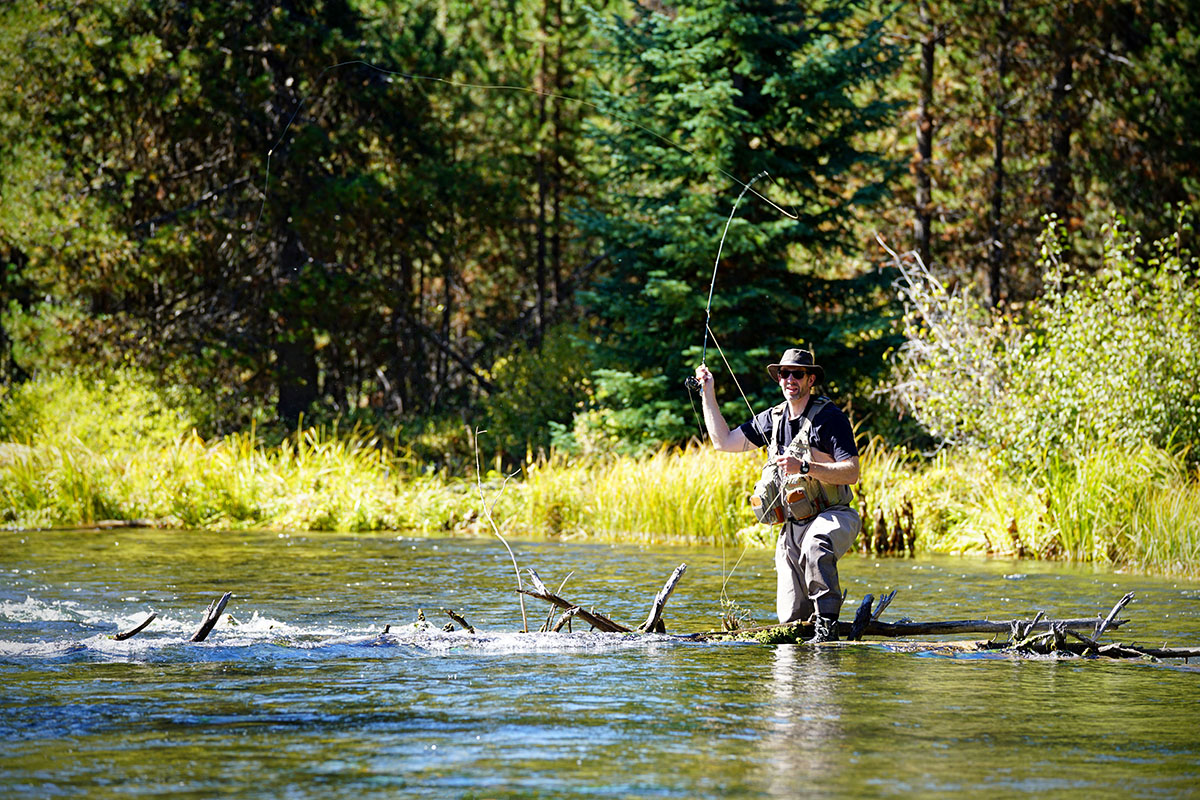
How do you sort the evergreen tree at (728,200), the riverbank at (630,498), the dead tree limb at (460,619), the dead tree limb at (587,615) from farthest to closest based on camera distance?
the evergreen tree at (728,200) → the riverbank at (630,498) → the dead tree limb at (460,619) → the dead tree limb at (587,615)

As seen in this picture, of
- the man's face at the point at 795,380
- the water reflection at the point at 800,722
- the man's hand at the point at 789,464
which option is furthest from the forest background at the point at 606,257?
the water reflection at the point at 800,722

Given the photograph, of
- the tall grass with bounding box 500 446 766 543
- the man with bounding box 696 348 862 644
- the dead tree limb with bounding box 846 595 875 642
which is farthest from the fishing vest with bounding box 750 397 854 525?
the tall grass with bounding box 500 446 766 543

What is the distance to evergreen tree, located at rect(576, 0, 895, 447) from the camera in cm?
1991

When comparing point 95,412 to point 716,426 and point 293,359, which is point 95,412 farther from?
point 716,426

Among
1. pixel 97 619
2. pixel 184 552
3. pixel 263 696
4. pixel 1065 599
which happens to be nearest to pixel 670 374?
pixel 184 552

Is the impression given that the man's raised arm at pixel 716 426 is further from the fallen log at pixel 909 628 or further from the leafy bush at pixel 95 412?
the leafy bush at pixel 95 412

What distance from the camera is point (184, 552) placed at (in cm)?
1554

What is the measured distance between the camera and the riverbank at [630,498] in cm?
1478

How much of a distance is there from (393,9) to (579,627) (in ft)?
67.0

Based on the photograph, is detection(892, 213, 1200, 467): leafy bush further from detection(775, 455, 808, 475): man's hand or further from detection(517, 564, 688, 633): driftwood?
detection(517, 564, 688, 633): driftwood

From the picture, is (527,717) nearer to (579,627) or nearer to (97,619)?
(579,627)

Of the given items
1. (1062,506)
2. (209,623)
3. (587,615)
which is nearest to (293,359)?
(1062,506)

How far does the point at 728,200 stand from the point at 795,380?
38.2ft

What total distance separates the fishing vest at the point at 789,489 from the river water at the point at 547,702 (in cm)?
81
